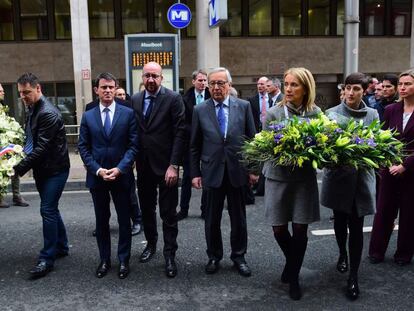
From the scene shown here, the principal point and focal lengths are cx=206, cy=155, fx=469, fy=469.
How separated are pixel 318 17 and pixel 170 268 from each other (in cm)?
1622

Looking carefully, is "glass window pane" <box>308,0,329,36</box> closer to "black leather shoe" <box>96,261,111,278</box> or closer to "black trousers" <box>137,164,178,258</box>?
"black trousers" <box>137,164,178,258</box>

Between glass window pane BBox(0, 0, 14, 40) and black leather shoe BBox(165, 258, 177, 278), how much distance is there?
1438 centimetres

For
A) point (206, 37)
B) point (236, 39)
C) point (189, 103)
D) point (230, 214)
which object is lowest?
point (230, 214)

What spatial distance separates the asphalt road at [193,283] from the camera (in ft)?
12.9

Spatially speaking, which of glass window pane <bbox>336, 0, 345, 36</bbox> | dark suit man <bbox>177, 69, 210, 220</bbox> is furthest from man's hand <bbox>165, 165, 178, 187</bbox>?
glass window pane <bbox>336, 0, 345, 36</bbox>

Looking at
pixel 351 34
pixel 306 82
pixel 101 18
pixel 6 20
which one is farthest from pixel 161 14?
pixel 306 82

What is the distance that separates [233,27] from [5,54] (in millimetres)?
8219

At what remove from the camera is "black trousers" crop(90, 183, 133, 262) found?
4508 mm

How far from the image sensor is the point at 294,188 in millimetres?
3877

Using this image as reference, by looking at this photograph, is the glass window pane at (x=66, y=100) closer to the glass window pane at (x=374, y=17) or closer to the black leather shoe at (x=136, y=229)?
the black leather shoe at (x=136, y=229)

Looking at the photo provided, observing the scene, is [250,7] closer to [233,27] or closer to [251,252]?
[233,27]

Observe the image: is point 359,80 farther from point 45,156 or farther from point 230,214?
point 45,156

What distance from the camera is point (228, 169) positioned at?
4395 mm

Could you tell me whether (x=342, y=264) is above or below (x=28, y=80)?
below
